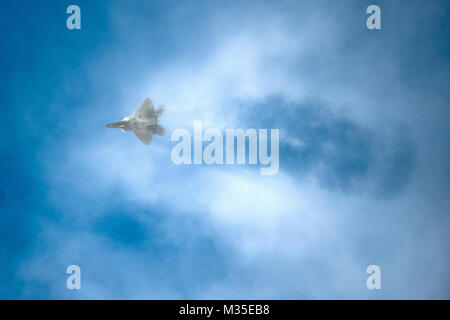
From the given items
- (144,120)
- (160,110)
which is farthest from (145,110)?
(160,110)

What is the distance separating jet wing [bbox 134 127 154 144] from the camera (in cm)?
5391

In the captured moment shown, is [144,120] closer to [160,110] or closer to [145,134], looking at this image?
[145,134]

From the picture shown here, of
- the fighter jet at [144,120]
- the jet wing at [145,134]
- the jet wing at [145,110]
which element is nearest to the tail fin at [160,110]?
the fighter jet at [144,120]

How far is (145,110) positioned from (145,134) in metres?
3.58

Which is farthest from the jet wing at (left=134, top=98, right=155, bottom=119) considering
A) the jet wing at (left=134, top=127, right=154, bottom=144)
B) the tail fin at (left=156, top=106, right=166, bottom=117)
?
the jet wing at (left=134, top=127, right=154, bottom=144)

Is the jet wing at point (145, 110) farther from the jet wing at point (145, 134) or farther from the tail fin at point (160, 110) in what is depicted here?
the jet wing at point (145, 134)

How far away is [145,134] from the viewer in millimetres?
54219

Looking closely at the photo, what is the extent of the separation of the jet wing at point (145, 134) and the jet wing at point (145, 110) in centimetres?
192

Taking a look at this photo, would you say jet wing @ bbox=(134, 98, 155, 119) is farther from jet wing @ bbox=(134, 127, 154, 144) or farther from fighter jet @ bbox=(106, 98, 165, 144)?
jet wing @ bbox=(134, 127, 154, 144)

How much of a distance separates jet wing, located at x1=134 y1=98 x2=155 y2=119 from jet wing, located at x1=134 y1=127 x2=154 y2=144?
192 centimetres
